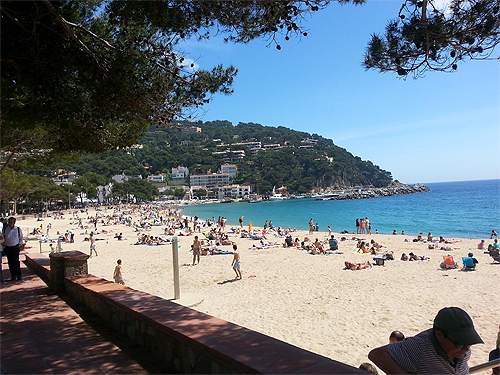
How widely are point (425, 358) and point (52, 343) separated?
10.2ft

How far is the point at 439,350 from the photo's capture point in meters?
1.67

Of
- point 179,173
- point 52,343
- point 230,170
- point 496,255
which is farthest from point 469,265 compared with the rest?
point 179,173

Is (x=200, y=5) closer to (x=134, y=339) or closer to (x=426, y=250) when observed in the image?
(x=134, y=339)

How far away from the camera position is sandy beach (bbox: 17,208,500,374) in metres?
6.73

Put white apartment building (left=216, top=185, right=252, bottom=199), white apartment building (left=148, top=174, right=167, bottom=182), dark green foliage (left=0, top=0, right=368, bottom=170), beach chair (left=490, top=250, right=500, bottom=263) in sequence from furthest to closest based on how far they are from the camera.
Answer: white apartment building (left=148, top=174, right=167, bottom=182) < white apartment building (left=216, top=185, right=252, bottom=199) < beach chair (left=490, top=250, right=500, bottom=263) < dark green foliage (left=0, top=0, right=368, bottom=170)

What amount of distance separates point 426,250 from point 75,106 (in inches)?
730

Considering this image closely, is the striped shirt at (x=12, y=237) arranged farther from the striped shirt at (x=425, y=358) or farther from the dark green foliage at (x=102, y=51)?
the striped shirt at (x=425, y=358)

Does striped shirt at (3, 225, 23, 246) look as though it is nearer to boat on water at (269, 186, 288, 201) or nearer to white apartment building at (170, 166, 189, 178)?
boat on water at (269, 186, 288, 201)

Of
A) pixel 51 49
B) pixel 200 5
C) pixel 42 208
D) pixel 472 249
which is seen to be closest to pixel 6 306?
pixel 51 49

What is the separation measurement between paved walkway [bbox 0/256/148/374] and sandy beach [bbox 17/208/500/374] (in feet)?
13.0

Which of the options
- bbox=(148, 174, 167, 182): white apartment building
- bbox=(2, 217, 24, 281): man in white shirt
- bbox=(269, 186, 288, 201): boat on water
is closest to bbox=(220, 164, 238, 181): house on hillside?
bbox=(269, 186, 288, 201): boat on water

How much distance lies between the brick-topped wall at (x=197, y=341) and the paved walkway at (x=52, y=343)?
210 millimetres

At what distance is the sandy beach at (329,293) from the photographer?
265 inches

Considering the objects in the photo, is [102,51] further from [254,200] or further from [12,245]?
[254,200]
